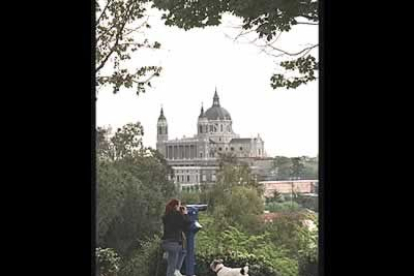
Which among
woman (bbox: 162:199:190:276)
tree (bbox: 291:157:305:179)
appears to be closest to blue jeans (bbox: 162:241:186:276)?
woman (bbox: 162:199:190:276)

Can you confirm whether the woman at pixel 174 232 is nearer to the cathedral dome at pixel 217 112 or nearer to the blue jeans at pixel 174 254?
the blue jeans at pixel 174 254

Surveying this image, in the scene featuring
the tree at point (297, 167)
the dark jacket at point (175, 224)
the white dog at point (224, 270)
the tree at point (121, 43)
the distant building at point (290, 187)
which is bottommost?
the white dog at point (224, 270)

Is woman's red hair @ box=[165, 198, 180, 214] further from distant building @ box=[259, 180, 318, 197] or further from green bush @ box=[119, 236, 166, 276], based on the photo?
distant building @ box=[259, 180, 318, 197]

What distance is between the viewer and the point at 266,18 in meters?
1.49

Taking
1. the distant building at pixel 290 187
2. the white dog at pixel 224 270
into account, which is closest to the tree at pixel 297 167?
the distant building at pixel 290 187

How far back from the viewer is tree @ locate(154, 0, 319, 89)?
1.46m

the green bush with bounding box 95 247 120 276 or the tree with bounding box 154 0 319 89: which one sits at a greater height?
the tree with bounding box 154 0 319 89

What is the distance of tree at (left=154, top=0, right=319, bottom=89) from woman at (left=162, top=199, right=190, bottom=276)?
426 mm

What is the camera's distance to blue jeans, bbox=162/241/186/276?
4.86 feet

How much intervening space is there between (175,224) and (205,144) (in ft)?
0.76

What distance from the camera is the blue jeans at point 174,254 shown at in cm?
148

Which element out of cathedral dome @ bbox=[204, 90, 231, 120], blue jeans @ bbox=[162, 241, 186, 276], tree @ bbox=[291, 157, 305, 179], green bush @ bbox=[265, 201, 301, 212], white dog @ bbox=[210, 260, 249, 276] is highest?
cathedral dome @ bbox=[204, 90, 231, 120]
